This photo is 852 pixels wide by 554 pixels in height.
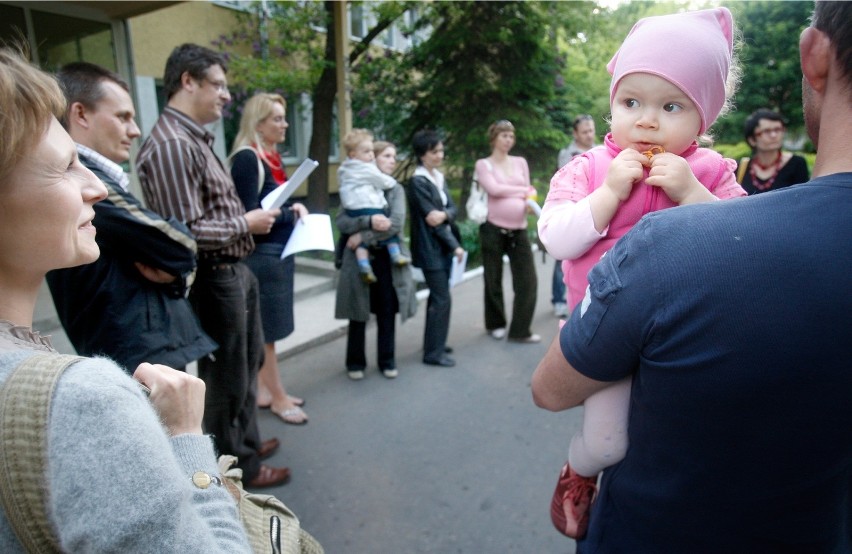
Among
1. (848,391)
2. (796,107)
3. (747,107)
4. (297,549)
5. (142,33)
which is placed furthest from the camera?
(747,107)

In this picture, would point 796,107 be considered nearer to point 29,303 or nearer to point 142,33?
point 142,33

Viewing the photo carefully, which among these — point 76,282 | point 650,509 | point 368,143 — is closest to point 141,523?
point 650,509

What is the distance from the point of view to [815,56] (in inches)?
35.4

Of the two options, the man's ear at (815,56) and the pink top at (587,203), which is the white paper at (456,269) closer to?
the pink top at (587,203)

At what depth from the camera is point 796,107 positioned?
21.9m

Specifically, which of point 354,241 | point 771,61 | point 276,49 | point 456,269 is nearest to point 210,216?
point 354,241

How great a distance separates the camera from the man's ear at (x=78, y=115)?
215 centimetres

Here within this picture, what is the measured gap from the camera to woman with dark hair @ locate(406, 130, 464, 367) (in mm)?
4672

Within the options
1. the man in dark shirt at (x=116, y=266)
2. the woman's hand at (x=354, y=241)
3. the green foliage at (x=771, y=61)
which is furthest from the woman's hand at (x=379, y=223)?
the green foliage at (x=771, y=61)

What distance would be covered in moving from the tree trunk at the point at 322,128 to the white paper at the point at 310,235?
6263 mm

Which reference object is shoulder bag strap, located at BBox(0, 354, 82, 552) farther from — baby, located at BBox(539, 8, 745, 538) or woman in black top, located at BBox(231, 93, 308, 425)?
woman in black top, located at BBox(231, 93, 308, 425)

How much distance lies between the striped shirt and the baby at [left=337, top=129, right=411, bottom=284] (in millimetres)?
1618

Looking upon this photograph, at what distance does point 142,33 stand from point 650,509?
11371mm

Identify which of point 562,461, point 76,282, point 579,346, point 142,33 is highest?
point 142,33
